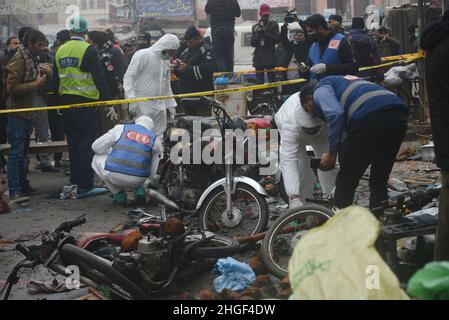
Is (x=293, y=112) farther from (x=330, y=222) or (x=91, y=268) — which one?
(x=330, y=222)

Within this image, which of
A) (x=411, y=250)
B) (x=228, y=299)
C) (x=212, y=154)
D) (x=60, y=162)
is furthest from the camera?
(x=60, y=162)

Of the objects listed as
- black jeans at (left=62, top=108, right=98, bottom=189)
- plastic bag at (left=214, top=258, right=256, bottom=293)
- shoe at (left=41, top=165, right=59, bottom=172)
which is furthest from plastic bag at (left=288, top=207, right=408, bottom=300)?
shoe at (left=41, top=165, right=59, bottom=172)

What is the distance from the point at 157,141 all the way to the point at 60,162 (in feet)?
14.4

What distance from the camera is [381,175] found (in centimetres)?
646

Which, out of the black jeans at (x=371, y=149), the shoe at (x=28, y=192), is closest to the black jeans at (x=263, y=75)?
the shoe at (x=28, y=192)

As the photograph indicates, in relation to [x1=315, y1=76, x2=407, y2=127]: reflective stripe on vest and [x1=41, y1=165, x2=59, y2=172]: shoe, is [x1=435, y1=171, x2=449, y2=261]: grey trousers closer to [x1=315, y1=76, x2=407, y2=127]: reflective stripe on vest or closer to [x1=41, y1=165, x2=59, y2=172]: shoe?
[x1=315, y1=76, x2=407, y2=127]: reflective stripe on vest

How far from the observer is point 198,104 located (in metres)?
10.1

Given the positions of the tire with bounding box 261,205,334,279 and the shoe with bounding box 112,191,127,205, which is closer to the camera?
the tire with bounding box 261,205,334,279

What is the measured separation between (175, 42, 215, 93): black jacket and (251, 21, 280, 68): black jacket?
3104 mm

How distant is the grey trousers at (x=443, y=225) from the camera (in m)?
5.14

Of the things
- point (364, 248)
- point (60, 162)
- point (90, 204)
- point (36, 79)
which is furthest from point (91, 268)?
point (60, 162)

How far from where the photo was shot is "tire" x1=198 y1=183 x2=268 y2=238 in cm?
736

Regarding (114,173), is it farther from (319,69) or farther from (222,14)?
(222,14)

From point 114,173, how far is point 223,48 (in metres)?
6.23
